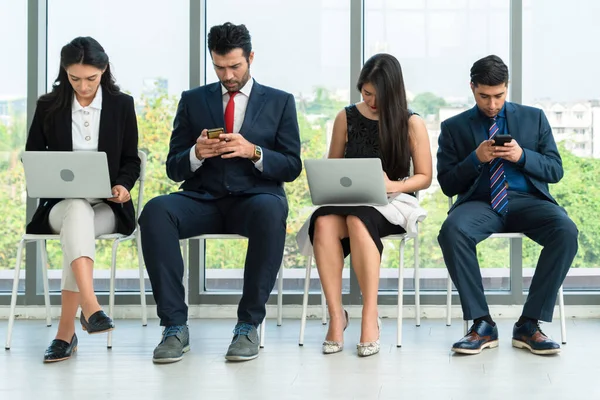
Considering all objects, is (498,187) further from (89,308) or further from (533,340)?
(89,308)

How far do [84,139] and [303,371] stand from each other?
4.81 feet

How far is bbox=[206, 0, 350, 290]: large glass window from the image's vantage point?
15.7ft

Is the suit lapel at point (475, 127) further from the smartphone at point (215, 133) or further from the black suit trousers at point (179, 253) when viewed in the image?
the smartphone at point (215, 133)

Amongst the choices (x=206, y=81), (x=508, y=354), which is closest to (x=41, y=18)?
(x=206, y=81)

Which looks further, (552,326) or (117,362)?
(552,326)

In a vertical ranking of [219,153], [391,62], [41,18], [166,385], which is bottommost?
[166,385]

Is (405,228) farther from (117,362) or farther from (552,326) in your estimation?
(117,362)

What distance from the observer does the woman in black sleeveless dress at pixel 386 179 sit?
372cm

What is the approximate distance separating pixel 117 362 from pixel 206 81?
1834 millimetres

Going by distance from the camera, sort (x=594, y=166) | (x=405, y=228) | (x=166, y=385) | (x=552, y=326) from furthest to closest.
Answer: (x=594, y=166) < (x=552, y=326) < (x=405, y=228) < (x=166, y=385)

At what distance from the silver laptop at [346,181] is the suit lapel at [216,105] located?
499 millimetres

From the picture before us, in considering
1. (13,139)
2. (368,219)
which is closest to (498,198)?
(368,219)

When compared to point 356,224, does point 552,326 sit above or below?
below

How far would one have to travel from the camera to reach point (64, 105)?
400 cm
